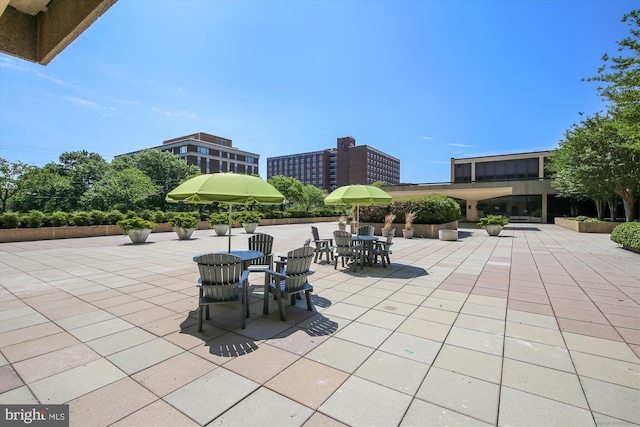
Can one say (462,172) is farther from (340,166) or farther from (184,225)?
(340,166)

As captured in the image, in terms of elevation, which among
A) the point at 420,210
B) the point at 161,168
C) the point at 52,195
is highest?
the point at 161,168

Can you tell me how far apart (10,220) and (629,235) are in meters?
26.8

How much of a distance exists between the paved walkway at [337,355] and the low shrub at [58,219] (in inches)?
471

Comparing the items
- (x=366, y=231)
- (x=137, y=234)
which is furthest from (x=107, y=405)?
(x=137, y=234)

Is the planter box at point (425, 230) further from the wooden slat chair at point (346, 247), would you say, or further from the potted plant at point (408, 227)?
the wooden slat chair at point (346, 247)

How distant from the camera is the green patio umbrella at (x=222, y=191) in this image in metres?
4.54

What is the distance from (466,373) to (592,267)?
26.2 ft

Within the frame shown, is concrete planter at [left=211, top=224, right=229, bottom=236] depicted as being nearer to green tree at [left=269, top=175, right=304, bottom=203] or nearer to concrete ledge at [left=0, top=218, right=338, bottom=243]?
concrete ledge at [left=0, top=218, right=338, bottom=243]

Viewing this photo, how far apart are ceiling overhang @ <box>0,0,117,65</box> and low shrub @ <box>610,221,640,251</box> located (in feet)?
50.4

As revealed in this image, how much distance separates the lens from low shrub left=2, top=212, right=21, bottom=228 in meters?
14.0

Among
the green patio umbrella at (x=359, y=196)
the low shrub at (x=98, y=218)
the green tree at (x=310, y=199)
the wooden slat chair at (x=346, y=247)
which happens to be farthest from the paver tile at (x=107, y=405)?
the green tree at (x=310, y=199)

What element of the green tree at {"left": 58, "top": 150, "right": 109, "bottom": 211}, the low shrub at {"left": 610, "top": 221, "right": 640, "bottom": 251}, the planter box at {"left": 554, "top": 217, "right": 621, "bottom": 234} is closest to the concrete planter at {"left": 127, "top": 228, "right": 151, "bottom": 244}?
the low shrub at {"left": 610, "top": 221, "right": 640, "bottom": 251}

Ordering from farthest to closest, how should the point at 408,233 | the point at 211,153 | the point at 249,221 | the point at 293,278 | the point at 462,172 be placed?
the point at 211,153 < the point at 462,172 < the point at 249,221 < the point at 408,233 < the point at 293,278

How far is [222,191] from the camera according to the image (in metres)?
4.54
